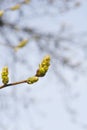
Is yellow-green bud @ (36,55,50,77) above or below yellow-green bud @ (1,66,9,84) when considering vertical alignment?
above

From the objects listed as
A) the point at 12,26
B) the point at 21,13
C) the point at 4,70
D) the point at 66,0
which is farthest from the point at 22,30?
the point at 4,70

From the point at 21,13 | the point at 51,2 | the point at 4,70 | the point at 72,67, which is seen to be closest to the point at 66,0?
the point at 51,2

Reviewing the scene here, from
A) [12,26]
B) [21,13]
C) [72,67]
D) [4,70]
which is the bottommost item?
[72,67]

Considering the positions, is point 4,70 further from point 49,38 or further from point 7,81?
point 49,38

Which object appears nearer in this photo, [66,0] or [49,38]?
[66,0]

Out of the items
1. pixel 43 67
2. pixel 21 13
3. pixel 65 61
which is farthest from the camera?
pixel 65 61

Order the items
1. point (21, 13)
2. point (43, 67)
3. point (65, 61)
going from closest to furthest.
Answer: point (43, 67), point (21, 13), point (65, 61)

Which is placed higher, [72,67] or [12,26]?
[12,26]

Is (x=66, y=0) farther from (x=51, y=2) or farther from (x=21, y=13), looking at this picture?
(x=21, y=13)

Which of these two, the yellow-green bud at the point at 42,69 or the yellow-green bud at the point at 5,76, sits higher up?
the yellow-green bud at the point at 42,69
